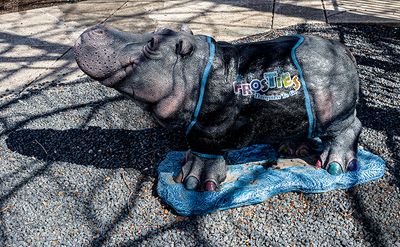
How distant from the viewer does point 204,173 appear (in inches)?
122

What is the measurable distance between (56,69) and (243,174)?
2909 mm

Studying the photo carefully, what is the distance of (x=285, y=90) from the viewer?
2.80 meters

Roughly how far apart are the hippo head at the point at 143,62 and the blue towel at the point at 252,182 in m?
0.67

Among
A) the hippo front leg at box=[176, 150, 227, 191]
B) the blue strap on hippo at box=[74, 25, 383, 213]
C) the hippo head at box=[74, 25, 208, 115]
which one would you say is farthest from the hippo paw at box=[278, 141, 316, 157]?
the hippo head at box=[74, 25, 208, 115]

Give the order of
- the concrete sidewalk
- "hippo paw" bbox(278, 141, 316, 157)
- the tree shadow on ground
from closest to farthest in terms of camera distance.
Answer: "hippo paw" bbox(278, 141, 316, 157) < the tree shadow on ground < the concrete sidewalk

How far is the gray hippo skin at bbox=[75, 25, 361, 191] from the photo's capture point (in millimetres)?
2605

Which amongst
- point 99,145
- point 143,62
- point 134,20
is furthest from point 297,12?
point 143,62

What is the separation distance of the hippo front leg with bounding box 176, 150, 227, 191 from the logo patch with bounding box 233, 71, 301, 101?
0.54 metres

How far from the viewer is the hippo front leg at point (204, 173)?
308 cm

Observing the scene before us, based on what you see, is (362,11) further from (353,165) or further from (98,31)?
(98,31)

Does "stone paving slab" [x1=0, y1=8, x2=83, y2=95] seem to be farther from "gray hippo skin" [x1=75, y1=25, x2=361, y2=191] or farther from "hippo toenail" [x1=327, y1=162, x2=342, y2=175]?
"hippo toenail" [x1=327, y1=162, x2=342, y2=175]

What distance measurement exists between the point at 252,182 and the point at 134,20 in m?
4.06

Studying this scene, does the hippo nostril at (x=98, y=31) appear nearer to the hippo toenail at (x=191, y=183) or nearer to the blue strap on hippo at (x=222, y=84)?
the blue strap on hippo at (x=222, y=84)

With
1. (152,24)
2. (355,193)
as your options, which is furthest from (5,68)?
(355,193)
